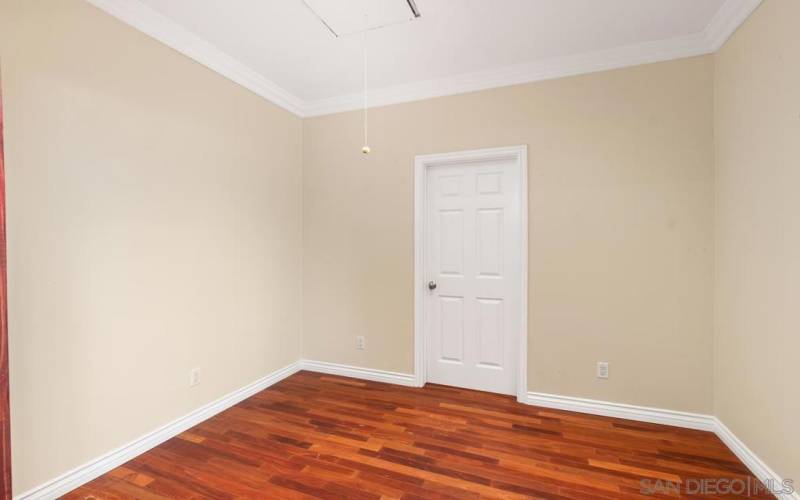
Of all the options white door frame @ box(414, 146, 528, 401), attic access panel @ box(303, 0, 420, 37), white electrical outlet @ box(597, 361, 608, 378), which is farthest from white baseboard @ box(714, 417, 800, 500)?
attic access panel @ box(303, 0, 420, 37)

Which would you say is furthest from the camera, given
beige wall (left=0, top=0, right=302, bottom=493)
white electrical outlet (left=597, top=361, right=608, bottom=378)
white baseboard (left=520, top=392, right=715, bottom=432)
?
white electrical outlet (left=597, top=361, right=608, bottom=378)

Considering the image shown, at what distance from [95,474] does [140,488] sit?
0.32 m

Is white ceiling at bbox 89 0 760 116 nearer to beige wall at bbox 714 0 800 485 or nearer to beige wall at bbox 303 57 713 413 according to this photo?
beige wall at bbox 303 57 713 413

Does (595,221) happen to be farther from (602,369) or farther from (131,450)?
(131,450)

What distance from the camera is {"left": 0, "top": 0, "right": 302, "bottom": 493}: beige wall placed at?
1.74 metres

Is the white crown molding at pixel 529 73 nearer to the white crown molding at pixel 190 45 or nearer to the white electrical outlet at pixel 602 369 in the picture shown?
the white crown molding at pixel 190 45

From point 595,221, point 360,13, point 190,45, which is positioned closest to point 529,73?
point 595,221

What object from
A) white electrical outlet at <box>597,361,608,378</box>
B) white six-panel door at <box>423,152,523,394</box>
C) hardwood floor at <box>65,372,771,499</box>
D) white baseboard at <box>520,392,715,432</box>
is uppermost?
white six-panel door at <box>423,152,523,394</box>

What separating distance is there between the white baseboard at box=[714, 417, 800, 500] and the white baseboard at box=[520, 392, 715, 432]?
102mm

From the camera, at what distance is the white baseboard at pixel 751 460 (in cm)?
180

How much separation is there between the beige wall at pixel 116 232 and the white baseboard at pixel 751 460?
11.5 feet

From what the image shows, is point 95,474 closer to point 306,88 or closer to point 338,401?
point 338,401

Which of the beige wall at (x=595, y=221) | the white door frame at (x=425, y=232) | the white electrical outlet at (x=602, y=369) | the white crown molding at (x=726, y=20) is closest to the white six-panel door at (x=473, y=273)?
the white door frame at (x=425, y=232)

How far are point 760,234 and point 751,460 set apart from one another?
1304 mm
